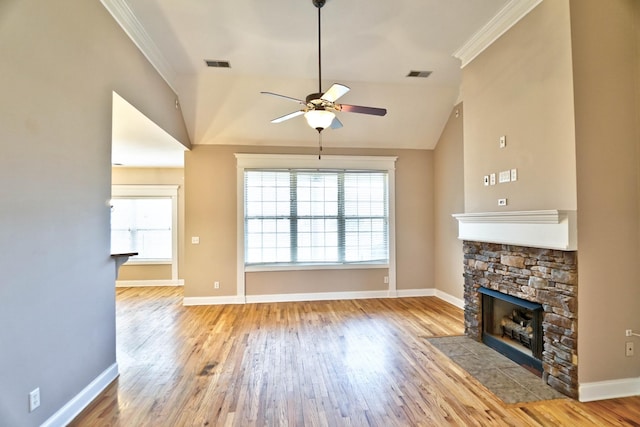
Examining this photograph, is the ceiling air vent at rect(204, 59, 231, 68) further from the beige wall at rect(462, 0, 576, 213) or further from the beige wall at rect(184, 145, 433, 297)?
the beige wall at rect(462, 0, 576, 213)

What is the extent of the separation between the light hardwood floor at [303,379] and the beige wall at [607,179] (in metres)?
0.50

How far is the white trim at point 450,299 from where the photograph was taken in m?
5.06

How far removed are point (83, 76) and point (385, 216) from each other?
470 centimetres

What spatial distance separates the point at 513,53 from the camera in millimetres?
3006

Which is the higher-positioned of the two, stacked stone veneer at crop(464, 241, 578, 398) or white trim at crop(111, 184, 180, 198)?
white trim at crop(111, 184, 180, 198)

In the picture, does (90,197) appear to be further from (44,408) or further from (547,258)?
(547,258)

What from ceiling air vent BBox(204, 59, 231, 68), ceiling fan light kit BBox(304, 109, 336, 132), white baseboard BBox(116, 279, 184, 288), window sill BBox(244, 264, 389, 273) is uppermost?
ceiling air vent BBox(204, 59, 231, 68)

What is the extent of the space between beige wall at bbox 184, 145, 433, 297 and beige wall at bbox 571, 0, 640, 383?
3.40m

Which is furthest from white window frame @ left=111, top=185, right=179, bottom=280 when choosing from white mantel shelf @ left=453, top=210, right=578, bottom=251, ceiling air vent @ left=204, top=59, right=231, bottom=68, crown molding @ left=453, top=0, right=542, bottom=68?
crown molding @ left=453, top=0, right=542, bottom=68

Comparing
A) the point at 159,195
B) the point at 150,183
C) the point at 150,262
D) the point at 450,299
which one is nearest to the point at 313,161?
the point at 450,299

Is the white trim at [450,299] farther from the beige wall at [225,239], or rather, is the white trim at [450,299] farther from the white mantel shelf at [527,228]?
the white mantel shelf at [527,228]

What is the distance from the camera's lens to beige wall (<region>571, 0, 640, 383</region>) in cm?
243

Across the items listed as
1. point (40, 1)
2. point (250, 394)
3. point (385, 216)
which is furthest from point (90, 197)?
point (385, 216)

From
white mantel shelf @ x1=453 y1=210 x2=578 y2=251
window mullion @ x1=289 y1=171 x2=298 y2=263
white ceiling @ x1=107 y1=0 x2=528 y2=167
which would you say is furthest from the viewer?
window mullion @ x1=289 y1=171 x2=298 y2=263
